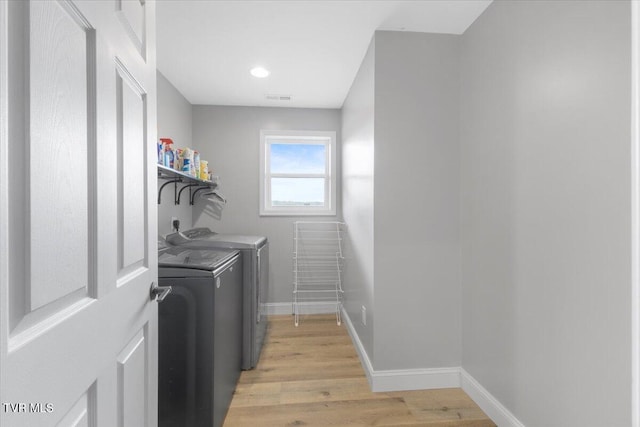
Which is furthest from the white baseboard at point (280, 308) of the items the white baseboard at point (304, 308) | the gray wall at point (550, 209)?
the gray wall at point (550, 209)

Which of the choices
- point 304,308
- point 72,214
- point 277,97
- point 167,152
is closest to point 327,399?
point 304,308

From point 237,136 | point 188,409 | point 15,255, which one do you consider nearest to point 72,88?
point 15,255

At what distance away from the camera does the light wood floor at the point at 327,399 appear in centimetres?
165

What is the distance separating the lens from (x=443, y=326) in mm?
1940

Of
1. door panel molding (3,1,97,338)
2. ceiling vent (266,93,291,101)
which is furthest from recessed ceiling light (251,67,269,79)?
door panel molding (3,1,97,338)

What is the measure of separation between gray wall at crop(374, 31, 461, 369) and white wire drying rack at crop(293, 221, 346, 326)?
55.5 inches

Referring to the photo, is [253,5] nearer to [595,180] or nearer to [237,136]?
[237,136]

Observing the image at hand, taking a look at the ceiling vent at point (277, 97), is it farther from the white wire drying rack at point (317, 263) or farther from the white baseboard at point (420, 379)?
the white baseboard at point (420, 379)

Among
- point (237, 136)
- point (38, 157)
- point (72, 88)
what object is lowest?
point (38, 157)

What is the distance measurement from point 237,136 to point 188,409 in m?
2.57

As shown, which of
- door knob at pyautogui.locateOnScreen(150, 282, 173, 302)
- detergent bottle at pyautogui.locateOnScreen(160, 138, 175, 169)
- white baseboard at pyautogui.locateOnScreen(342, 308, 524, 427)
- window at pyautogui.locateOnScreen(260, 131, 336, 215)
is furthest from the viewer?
window at pyautogui.locateOnScreen(260, 131, 336, 215)

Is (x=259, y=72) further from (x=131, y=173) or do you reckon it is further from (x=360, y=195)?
(x=131, y=173)

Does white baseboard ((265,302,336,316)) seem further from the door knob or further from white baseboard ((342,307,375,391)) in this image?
the door knob

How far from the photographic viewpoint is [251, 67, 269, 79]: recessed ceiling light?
96.2 inches
